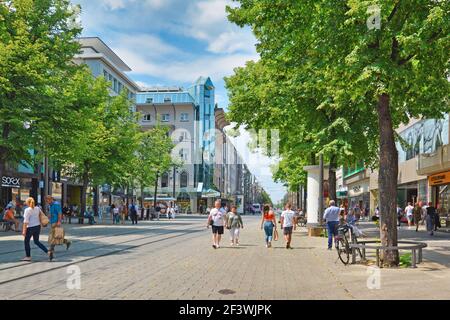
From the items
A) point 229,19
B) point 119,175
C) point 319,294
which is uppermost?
point 229,19

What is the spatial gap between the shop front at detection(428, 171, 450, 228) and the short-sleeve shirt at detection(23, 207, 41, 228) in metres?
25.5

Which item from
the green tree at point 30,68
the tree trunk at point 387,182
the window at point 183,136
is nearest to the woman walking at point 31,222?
the tree trunk at point 387,182

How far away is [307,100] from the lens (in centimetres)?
2353

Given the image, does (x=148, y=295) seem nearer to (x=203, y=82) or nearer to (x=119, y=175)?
(x=119, y=175)

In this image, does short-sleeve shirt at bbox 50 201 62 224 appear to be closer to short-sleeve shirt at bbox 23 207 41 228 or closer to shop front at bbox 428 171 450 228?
short-sleeve shirt at bbox 23 207 41 228

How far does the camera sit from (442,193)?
1387 inches

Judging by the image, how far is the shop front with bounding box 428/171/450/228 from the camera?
33.6 meters

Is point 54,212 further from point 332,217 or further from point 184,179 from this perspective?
point 184,179

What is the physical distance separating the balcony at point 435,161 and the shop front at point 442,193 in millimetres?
520

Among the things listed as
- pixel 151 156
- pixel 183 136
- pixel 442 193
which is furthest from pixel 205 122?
pixel 442 193

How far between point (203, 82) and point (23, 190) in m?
58.8

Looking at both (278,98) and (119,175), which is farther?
(119,175)

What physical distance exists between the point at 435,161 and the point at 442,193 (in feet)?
10.6

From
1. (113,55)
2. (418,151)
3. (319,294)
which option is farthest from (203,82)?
(319,294)
